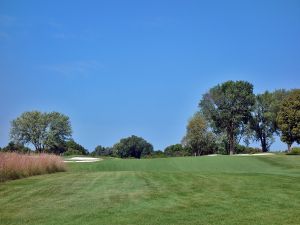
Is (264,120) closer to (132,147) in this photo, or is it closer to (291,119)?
(291,119)

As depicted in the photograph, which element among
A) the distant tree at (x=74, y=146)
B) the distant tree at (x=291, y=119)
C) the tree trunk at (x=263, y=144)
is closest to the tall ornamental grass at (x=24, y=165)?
the distant tree at (x=291, y=119)

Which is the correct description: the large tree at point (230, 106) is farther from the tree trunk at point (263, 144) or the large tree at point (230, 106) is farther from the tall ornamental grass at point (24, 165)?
the tall ornamental grass at point (24, 165)

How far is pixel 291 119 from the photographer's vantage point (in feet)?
202

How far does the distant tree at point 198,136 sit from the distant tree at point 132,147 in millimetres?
42459

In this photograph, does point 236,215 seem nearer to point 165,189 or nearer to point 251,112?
point 165,189

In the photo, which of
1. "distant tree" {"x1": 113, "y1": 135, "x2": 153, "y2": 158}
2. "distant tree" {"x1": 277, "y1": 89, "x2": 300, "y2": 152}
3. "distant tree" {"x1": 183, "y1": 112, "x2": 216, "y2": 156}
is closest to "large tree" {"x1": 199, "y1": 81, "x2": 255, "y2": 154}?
"distant tree" {"x1": 183, "y1": 112, "x2": 216, "y2": 156}

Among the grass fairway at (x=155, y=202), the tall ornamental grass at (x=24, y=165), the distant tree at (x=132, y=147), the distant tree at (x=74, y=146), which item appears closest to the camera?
the grass fairway at (x=155, y=202)

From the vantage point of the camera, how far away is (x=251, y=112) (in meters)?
83.3

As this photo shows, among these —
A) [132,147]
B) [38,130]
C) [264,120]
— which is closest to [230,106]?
[264,120]

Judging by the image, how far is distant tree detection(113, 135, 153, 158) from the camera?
125 m

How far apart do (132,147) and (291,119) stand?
70.2 meters

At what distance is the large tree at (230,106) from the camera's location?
81.1 meters

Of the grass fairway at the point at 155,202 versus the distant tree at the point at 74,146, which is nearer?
the grass fairway at the point at 155,202

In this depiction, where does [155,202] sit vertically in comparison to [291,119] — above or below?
below
